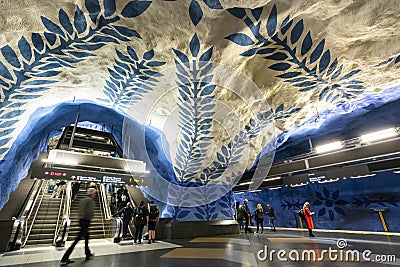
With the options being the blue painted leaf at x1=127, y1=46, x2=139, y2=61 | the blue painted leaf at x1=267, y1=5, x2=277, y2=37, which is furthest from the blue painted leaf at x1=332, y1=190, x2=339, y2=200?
the blue painted leaf at x1=127, y1=46, x2=139, y2=61

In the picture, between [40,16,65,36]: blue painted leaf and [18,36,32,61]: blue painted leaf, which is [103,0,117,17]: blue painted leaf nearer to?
[40,16,65,36]: blue painted leaf

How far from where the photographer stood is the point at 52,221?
288 inches

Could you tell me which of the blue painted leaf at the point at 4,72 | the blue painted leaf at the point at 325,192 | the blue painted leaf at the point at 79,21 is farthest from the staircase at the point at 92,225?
the blue painted leaf at the point at 325,192

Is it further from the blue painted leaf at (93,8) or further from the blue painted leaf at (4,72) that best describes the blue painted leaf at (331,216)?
the blue painted leaf at (4,72)

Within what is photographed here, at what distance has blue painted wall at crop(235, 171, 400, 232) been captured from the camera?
736cm

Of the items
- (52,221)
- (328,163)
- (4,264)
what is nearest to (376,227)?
(328,163)

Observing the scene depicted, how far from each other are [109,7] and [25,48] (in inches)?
75.6

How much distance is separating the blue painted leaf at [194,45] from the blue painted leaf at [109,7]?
1.52 m

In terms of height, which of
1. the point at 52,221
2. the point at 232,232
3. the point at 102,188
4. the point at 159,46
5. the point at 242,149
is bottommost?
the point at 232,232

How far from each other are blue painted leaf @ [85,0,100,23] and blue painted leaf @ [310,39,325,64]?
180 inches

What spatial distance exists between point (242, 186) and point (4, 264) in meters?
9.03

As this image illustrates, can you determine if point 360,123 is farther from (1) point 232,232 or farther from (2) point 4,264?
(2) point 4,264

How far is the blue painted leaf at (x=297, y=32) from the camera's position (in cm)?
405

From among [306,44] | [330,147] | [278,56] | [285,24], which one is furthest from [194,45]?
[330,147]
